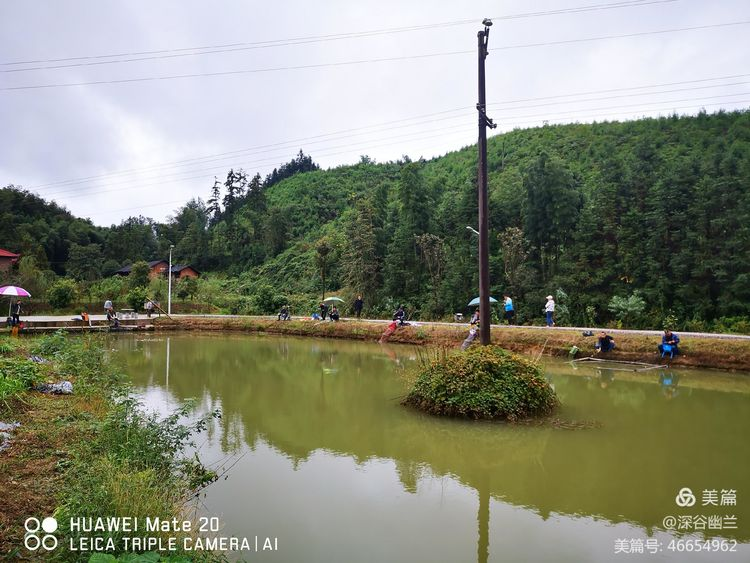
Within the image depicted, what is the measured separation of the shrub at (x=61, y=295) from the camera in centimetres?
3603

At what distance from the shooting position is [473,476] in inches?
257

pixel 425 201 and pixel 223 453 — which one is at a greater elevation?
pixel 425 201

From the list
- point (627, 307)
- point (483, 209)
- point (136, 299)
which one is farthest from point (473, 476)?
point (136, 299)

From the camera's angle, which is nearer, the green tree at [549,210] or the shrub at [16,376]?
the shrub at [16,376]

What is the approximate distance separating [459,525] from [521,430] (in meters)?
3.58

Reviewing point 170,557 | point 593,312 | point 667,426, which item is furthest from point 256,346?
point 170,557

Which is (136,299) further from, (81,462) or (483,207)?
(81,462)

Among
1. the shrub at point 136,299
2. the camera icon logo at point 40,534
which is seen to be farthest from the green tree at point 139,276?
the camera icon logo at point 40,534

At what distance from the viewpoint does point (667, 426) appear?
28.9 feet

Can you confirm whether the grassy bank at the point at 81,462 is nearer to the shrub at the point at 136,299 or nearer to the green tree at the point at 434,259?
the green tree at the point at 434,259

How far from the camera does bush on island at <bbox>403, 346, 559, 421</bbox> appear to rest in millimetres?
8844

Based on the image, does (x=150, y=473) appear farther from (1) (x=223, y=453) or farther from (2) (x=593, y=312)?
(2) (x=593, y=312)

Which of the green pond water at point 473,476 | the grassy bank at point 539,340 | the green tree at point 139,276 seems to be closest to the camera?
the green pond water at point 473,476

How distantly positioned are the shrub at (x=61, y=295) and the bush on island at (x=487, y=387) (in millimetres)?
35516
